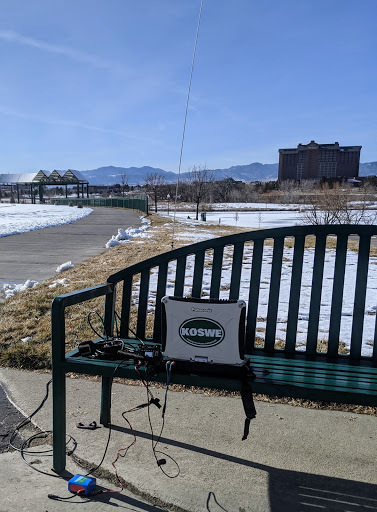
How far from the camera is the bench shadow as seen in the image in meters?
1.99

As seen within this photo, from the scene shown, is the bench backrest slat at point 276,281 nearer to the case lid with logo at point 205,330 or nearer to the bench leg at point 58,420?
the case lid with logo at point 205,330

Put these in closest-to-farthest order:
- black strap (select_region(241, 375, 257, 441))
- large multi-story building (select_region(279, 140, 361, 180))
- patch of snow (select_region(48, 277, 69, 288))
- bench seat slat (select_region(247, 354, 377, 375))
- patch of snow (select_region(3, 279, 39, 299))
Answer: black strap (select_region(241, 375, 257, 441))
bench seat slat (select_region(247, 354, 377, 375))
patch of snow (select_region(3, 279, 39, 299))
patch of snow (select_region(48, 277, 69, 288))
large multi-story building (select_region(279, 140, 361, 180))

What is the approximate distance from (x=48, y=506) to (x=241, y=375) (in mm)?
1026

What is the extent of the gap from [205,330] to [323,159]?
578 ft

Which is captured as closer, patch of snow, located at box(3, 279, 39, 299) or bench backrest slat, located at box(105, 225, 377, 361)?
bench backrest slat, located at box(105, 225, 377, 361)

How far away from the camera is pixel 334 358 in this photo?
255 centimetres

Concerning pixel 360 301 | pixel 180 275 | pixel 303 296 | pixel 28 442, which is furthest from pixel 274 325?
pixel 303 296

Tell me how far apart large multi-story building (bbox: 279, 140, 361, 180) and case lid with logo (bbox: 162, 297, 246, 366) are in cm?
16830

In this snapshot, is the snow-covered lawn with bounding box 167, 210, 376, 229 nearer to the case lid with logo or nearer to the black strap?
the case lid with logo

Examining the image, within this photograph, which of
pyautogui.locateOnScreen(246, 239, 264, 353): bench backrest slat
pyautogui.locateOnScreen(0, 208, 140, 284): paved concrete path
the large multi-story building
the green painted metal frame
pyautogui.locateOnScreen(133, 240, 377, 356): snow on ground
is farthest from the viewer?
the large multi-story building

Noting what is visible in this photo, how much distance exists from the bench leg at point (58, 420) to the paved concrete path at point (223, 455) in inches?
3.6

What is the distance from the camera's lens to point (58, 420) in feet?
7.25

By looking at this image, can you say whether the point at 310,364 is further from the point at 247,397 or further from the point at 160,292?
the point at 160,292

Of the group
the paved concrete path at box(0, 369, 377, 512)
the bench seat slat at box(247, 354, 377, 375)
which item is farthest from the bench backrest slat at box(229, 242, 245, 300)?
the paved concrete path at box(0, 369, 377, 512)
